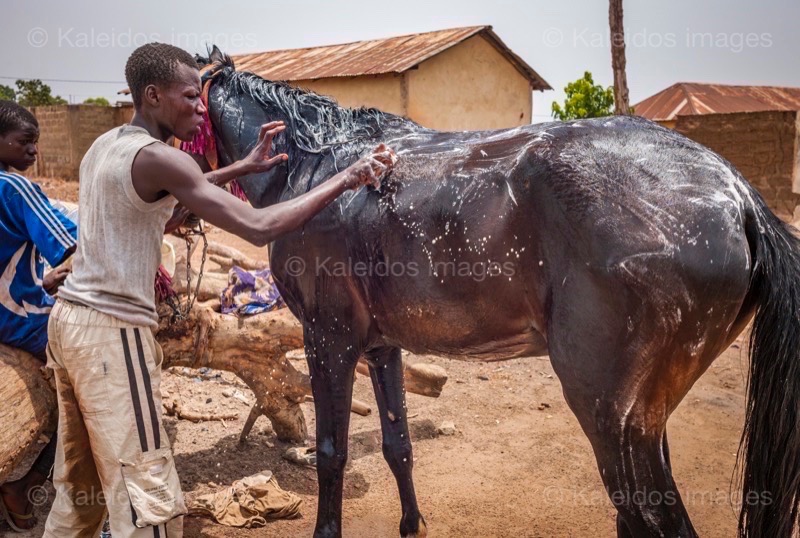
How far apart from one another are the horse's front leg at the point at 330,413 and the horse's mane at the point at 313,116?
0.97 m

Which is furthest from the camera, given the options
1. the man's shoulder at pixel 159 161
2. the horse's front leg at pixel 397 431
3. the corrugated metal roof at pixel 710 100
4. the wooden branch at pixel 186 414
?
the corrugated metal roof at pixel 710 100

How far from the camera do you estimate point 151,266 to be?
2.50 m

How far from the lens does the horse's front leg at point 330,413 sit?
325cm

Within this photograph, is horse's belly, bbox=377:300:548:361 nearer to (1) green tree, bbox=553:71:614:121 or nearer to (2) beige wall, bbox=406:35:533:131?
(2) beige wall, bbox=406:35:533:131

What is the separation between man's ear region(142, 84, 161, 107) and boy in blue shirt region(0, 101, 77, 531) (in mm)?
1070

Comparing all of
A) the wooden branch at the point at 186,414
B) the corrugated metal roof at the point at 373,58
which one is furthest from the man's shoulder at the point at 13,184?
the corrugated metal roof at the point at 373,58

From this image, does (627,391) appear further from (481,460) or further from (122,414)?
(481,460)

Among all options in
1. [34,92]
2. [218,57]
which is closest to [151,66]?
[218,57]

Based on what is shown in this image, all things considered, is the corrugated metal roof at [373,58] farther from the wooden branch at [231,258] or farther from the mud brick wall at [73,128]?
the mud brick wall at [73,128]

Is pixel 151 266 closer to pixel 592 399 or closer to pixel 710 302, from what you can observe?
pixel 592 399

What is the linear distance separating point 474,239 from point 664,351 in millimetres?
824

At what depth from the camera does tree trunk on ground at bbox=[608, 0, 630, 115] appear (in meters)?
12.4

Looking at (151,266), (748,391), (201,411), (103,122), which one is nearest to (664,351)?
(748,391)

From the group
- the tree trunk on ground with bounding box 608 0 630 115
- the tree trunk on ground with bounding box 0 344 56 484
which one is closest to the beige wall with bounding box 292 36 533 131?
the tree trunk on ground with bounding box 608 0 630 115
